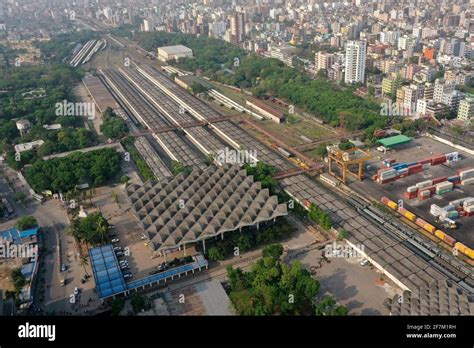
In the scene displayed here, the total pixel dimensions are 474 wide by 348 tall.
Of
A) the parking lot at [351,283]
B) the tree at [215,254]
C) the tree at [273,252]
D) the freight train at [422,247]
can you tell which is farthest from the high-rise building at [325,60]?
the tree at [215,254]

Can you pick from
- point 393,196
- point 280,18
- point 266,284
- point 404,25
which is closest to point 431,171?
point 393,196

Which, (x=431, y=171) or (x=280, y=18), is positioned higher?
(x=280, y=18)

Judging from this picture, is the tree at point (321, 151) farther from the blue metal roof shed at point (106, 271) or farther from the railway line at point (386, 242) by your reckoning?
the blue metal roof shed at point (106, 271)

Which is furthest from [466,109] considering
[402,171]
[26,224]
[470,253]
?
[26,224]

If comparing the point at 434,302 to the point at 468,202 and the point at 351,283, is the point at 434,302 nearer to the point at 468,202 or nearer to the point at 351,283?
the point at 351,283

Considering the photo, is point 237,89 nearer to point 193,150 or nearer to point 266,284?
point 193,150

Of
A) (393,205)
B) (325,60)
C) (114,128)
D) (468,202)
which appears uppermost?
(325,60)
